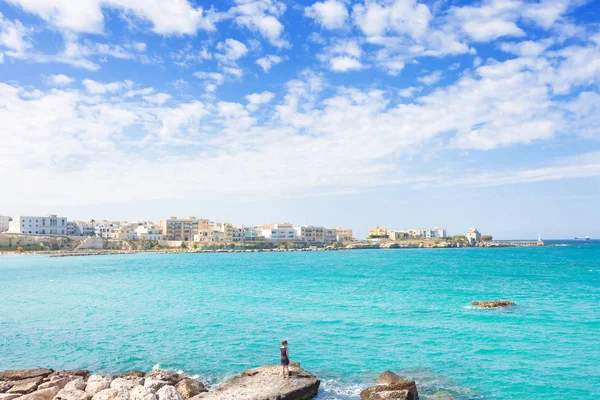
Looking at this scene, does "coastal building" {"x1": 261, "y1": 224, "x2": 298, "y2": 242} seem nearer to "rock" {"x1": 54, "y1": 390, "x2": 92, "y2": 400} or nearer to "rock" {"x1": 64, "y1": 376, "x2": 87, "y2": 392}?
"rock" {"x1": 64, "y1": 376, "x2": 87, "y2": 392}

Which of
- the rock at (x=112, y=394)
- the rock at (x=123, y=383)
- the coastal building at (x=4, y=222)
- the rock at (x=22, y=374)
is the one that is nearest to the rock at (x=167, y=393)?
the rock at (x=112, y=394)

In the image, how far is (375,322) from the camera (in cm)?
2641

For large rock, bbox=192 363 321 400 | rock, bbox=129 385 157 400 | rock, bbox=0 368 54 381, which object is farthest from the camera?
rock, bbox=0 368 54 381

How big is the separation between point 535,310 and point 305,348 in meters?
16.6

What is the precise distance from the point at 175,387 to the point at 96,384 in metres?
2.57

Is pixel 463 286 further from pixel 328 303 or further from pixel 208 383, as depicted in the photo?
pixel 208 383

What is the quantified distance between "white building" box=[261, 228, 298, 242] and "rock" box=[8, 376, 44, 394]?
6437 inches

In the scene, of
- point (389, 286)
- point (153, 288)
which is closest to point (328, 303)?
point (389, 286)

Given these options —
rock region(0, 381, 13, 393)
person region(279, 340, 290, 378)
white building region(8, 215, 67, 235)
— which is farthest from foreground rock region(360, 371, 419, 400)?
white building region(8, 215, 67, 235)

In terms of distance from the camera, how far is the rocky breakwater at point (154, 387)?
14.3 metres

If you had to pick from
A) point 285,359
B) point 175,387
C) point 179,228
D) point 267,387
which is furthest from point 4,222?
point 267,387

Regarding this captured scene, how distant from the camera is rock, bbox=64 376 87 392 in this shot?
15.2 m

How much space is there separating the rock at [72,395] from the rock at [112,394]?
17.4 inches

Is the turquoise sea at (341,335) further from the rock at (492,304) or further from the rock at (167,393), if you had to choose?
the rock at (167,393)
